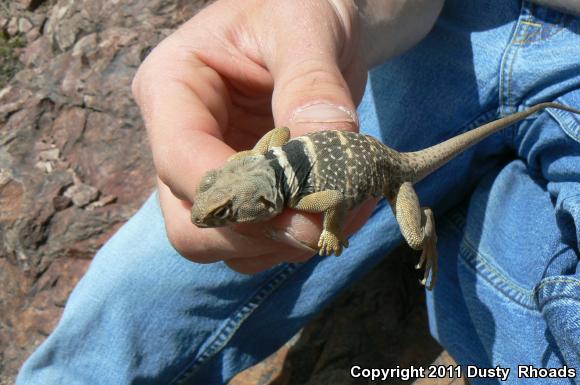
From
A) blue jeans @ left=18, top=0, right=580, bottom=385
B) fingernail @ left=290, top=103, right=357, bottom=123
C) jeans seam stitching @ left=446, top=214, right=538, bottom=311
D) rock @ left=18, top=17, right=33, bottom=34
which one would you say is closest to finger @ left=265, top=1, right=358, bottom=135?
fingernail @ left=290, top=103, right=357, bottom=123

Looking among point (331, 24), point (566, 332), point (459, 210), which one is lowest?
point (459, 210)

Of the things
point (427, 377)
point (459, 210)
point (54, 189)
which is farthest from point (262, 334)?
point (54, 189)

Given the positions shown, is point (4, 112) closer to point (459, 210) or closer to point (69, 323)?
point (69, 323)

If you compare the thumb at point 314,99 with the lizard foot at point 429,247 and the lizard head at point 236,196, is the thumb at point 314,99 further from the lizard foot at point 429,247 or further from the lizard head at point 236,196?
the lizard foot at point 429,247

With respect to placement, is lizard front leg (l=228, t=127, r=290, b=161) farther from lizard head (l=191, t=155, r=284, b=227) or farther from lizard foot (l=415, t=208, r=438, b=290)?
lizard foot (l=415, t=208, r=438, b=290)

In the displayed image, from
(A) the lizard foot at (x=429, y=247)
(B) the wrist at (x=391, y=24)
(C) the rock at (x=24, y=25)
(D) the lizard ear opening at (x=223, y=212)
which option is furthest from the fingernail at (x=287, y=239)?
(C) the rock at (x=24, y=25)

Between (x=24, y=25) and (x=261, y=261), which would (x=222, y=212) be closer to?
(x=261, y=261)

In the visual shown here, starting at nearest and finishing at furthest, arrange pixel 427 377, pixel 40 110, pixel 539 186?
pixel 539 186
pixel 427 377
pixel 40 110

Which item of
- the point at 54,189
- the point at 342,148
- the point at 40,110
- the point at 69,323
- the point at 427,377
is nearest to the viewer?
the point at 342,148
